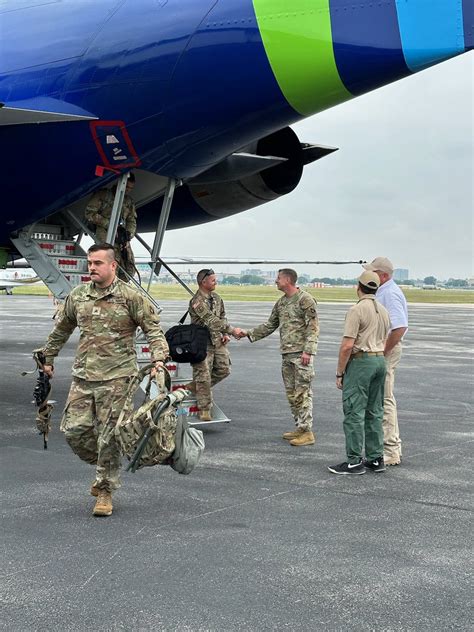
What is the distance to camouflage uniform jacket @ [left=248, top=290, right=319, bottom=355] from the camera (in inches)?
296

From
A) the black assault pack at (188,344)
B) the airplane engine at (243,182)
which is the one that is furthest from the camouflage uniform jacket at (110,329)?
the airplane engine at (243,182)

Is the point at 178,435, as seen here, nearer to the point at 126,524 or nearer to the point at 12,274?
the point at 126,524

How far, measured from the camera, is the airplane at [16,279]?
47.1m

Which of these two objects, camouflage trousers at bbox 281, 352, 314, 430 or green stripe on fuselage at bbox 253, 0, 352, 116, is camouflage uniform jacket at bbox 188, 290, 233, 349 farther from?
green stripe on fuselage at bbox 253, 0, 352, 116

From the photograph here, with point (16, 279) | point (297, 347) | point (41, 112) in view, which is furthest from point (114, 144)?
point (16, 279)

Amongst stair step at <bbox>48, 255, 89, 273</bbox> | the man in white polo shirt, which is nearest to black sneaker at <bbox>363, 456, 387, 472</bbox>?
the man in white polo shirt

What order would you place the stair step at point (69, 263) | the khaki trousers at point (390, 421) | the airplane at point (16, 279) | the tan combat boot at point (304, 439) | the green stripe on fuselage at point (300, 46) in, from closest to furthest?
the green stripe on fuselage at point (300, 46), the khaki trousers at point (390, 421), the tan combat boot at point (304, 439), the stair step at point (69, 263), the airplane at point (16, 279)

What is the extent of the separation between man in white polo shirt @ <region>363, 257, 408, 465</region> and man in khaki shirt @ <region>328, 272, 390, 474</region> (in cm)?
29

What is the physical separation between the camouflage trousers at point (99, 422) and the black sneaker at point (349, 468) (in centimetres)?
208

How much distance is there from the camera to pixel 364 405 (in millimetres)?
6211

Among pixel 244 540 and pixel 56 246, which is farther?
pixel 56 246

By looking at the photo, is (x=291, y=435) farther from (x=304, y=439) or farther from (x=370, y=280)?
(x=370, y=280)

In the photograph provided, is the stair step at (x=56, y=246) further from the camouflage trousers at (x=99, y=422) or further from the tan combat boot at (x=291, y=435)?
the camouflage trousers at (x=99, y=422)

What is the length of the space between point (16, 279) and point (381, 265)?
47.4 m
